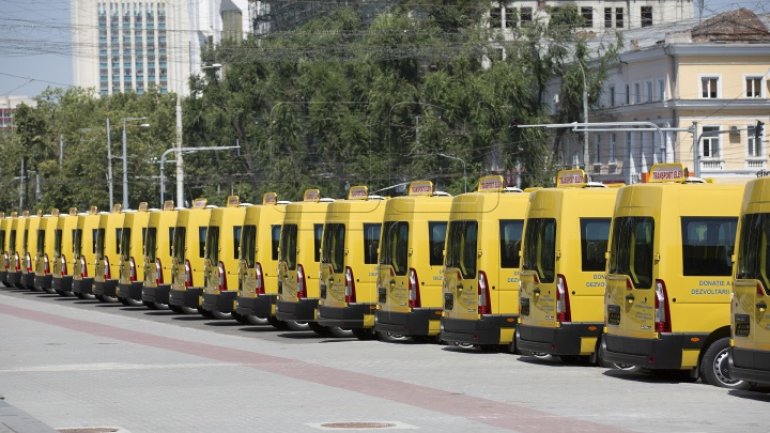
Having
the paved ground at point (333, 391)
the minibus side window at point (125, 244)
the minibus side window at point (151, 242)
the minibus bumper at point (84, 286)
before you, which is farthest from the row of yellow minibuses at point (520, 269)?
the minibus bumper at point (84, 286)

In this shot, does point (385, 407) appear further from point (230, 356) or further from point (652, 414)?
point (230, 356)

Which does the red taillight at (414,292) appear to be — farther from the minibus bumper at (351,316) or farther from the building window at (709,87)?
the building window at (709,87)

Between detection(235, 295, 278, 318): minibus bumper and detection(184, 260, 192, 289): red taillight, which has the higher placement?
detection(184, 260, 192, 289): red taillight

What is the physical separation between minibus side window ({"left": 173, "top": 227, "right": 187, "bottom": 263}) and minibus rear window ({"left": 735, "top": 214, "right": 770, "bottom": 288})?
75.6ft

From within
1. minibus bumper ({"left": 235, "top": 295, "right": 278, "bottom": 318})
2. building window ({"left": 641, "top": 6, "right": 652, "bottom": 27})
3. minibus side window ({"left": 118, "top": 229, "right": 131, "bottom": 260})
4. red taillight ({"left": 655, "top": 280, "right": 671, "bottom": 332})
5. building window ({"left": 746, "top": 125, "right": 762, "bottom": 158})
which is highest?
building window ({"left": 641, "top": 6, "right": 652, "bottom": 27})

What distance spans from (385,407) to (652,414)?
8.30 feet

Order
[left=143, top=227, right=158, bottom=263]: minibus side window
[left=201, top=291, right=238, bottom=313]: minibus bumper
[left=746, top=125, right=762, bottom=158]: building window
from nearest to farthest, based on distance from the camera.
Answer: [left=201, top=291, right=238, bottom=313]: minibus bumper, [left=143, top=227, right=158, bottom=263]: minibus side window, [left=746, top=125, right=762, bottom=158]: building window

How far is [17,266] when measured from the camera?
61.7 metres

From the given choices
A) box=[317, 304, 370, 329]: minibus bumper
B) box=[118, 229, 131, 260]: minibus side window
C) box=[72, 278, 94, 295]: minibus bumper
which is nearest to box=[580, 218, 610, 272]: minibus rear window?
box=[317, 304, 370, 329]: minibus bumper

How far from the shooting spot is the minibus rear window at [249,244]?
33.7m

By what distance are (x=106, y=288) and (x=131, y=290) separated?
3187mm

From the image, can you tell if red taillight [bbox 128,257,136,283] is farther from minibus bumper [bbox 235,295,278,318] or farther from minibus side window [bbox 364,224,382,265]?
minibus side window [bbox 364,224,382,265]

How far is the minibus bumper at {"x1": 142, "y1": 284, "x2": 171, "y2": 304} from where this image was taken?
41.3m

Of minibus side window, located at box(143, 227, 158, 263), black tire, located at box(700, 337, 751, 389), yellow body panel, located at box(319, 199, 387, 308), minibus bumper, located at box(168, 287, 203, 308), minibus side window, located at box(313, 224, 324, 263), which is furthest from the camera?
minibus side window, located at box(143, 227, 158, 263)
